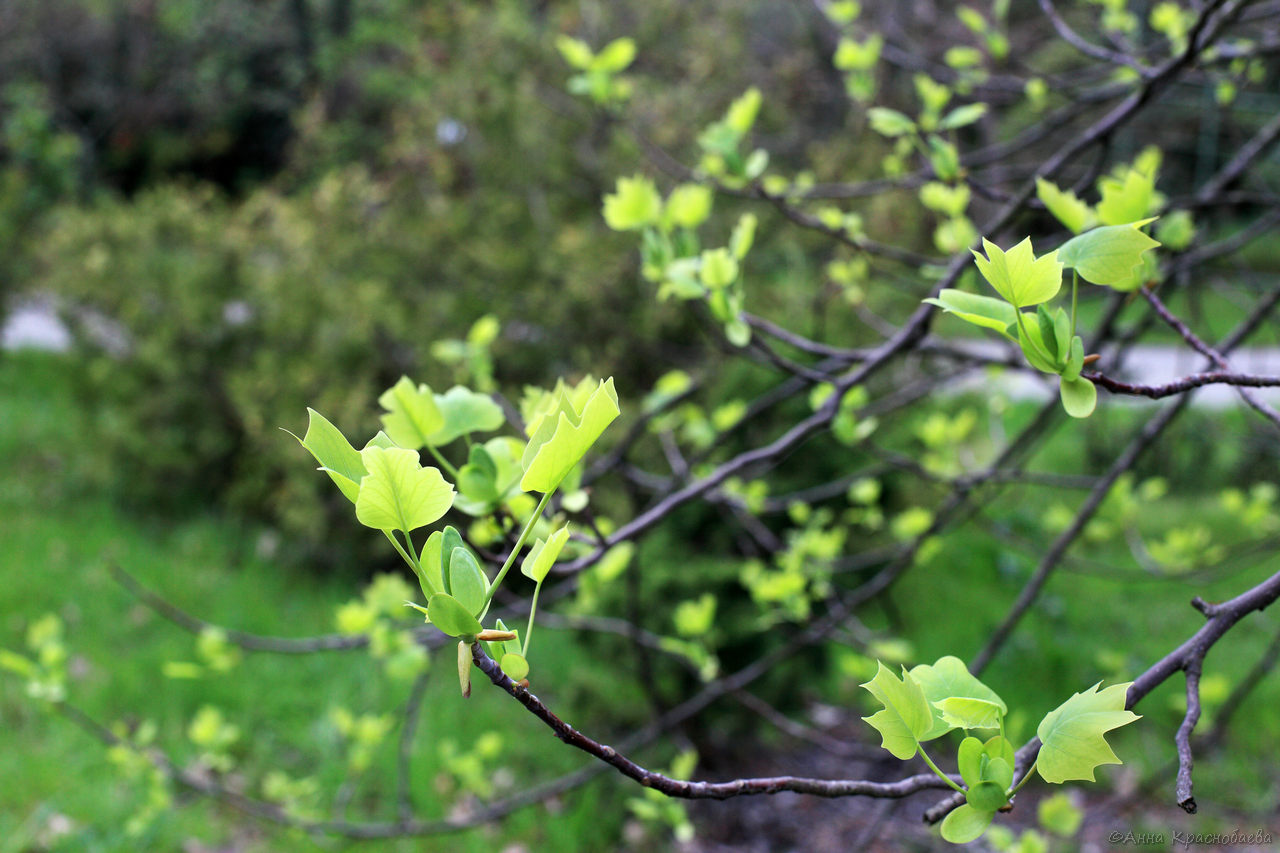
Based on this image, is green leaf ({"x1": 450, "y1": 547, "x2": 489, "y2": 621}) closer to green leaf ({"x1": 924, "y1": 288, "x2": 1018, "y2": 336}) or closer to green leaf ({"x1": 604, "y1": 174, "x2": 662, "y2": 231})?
green leaf ({"x1": 924, "y1": 288, "x2": 1018, "y2": 336})

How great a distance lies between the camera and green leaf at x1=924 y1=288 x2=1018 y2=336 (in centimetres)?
53

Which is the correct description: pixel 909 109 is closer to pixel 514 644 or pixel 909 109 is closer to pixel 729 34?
pixel 729 34

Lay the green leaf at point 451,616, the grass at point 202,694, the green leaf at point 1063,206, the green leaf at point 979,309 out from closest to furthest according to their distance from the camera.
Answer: the green leaf at point 451,616
the green leaf at point 979,309
the green leaf at point 1063,206
the grass at point 202,694

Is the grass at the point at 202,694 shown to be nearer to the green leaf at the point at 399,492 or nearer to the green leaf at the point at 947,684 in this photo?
the green leaf at the point at 947,684

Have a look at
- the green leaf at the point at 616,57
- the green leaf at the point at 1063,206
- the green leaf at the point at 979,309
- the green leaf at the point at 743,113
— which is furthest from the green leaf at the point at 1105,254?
the green leaf at the point at 616,57

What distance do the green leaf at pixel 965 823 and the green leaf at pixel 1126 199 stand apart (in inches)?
17.7

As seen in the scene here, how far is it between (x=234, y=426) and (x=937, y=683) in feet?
14.3

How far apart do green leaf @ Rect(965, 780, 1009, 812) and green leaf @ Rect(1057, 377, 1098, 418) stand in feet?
0.74

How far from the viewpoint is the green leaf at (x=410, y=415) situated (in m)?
0.67

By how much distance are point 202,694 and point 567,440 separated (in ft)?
10.6

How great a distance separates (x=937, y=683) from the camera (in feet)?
1.77

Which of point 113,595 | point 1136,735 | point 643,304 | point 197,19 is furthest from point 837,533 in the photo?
point 197,19

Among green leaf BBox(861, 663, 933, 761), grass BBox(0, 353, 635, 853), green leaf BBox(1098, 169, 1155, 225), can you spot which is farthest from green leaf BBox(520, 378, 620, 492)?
grass BBox(0, 353, 635, 853)

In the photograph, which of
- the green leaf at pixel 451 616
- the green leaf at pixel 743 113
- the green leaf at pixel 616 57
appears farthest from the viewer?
the green leaf at pixel 616 57
